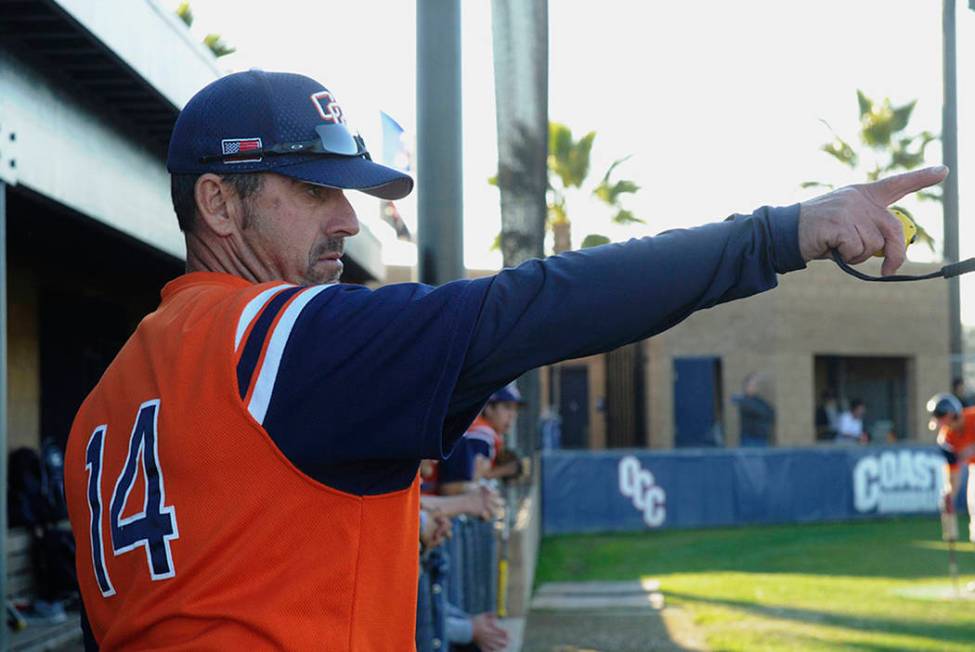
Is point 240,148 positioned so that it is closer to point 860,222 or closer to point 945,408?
point 860,222

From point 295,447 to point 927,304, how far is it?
31499 mm

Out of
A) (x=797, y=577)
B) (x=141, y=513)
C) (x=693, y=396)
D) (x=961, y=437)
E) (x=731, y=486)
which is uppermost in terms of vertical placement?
(x=693, y=396)

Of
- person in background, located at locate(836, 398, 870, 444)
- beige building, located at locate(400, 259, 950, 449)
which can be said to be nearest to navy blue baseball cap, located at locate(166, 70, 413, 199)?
person in background, located at locate(836, 398, 870, 444)

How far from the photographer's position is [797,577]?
44.1 ft

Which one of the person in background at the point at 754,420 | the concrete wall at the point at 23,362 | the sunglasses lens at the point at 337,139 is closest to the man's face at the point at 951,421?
the person in background at the point at 754,420

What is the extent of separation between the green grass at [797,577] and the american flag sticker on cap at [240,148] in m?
8.11

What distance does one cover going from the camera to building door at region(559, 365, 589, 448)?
32906 millimetres

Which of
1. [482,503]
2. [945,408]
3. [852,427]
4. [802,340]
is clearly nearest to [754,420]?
[852,427]

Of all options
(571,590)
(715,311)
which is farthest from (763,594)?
(715,311)

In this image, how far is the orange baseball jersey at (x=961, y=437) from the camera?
1387cm

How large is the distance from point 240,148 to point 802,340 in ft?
95.5

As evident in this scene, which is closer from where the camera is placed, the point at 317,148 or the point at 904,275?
the point at 904,275

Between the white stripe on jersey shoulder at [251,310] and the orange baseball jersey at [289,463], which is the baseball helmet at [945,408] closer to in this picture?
the orange baseball jersey at [289,463]

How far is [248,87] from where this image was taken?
6.77 ft
